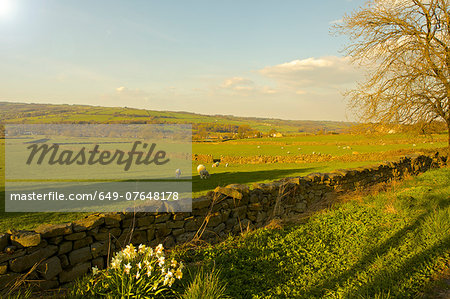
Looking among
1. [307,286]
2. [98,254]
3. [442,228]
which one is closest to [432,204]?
[442,228]

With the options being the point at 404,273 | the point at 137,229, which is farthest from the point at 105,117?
the point at 404,273

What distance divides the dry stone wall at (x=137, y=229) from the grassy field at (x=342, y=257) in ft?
3.52

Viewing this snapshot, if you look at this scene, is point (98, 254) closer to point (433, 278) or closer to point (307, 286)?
point (307, 286)

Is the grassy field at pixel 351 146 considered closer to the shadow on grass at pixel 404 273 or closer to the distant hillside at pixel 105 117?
the distant hillside at pixel 105 117

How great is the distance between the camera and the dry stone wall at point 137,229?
408 cm

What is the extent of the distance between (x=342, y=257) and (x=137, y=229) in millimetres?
4174

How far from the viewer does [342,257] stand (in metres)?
4.70

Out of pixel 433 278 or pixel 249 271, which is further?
pixel 249 271

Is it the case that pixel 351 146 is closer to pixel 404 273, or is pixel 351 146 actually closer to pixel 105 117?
pixel 404 273

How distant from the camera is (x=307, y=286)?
12.6 ft

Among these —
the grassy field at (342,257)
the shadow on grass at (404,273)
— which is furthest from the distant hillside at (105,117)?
the shadow on grass at (404,273)

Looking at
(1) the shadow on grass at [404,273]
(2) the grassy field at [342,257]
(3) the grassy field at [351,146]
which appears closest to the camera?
(1) the shadow on grass at [404,273]

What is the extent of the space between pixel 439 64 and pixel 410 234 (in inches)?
530

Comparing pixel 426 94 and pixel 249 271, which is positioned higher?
pixel 426 94
